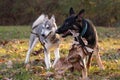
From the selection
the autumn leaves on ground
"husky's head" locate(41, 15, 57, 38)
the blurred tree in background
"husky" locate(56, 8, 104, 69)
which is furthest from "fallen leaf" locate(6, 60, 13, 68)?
the blurred tree in background

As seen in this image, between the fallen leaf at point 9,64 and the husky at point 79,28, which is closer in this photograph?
the husky at point 79,28

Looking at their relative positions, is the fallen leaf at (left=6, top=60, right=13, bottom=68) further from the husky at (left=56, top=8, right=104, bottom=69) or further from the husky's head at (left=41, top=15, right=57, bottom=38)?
the husky at (left=56, top=8, right=104, bottom=69)

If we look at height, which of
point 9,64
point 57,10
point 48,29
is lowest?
point 57,10

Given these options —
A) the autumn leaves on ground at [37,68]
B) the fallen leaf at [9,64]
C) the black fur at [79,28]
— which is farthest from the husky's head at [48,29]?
the fallen leaf at [9,64]

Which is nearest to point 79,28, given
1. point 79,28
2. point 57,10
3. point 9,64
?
point 79,28

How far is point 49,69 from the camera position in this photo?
7957 mm

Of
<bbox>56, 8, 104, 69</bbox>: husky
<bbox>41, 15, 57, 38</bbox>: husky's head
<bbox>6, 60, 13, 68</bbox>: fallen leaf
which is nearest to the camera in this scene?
<bbox>56, 8, 104, 69</bbox>: husky

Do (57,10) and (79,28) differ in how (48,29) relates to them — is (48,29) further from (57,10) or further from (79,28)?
(57,10)

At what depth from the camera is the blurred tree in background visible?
24.3m

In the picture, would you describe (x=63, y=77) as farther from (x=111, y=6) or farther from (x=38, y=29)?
(x=111, y=6)

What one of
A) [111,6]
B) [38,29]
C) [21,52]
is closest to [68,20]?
[38,29]

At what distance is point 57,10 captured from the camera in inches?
1016

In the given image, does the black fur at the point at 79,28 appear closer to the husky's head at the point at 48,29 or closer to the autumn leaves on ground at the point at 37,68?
the autumn leaves on ground at the point at 37,68

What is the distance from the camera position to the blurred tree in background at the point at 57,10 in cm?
2430
